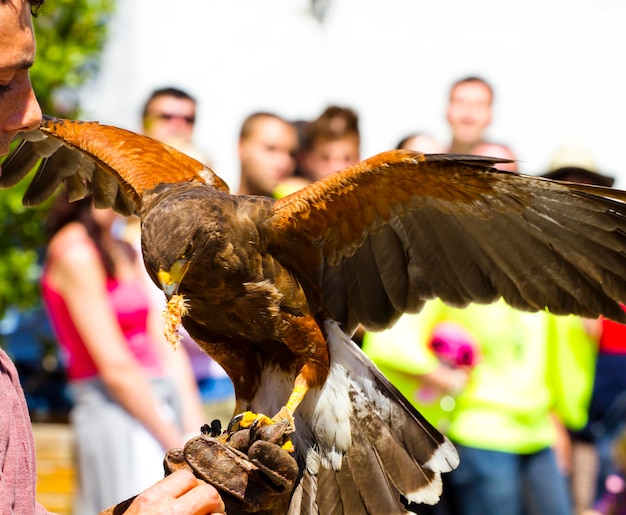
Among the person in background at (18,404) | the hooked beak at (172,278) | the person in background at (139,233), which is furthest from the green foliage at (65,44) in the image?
the person in background at (18,404)

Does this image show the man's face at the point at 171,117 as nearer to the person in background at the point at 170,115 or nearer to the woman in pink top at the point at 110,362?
the person in background at the point at 170,115

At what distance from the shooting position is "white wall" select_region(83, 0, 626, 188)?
11.4m

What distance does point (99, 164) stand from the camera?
407 cm

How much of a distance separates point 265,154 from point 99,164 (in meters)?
2.24

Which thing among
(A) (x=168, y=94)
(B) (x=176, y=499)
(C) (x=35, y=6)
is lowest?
(B) (x=176, y=499)

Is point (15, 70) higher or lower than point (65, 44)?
higher

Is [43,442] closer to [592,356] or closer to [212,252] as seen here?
[592,356]

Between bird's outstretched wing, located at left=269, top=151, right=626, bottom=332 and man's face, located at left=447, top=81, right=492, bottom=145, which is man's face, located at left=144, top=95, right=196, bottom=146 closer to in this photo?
man's face, located at left=447, top=81, right=492, bottom=145

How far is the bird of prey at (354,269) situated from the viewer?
12.0 ft

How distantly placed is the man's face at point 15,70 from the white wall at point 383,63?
29.0 feet

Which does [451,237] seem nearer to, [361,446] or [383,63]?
[361,446]

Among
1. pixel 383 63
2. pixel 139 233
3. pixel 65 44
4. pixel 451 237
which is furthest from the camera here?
pixel 383 63

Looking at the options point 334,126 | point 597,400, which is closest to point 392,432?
point 334,126

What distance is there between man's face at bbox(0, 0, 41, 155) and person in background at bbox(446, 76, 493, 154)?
4.61 meters
